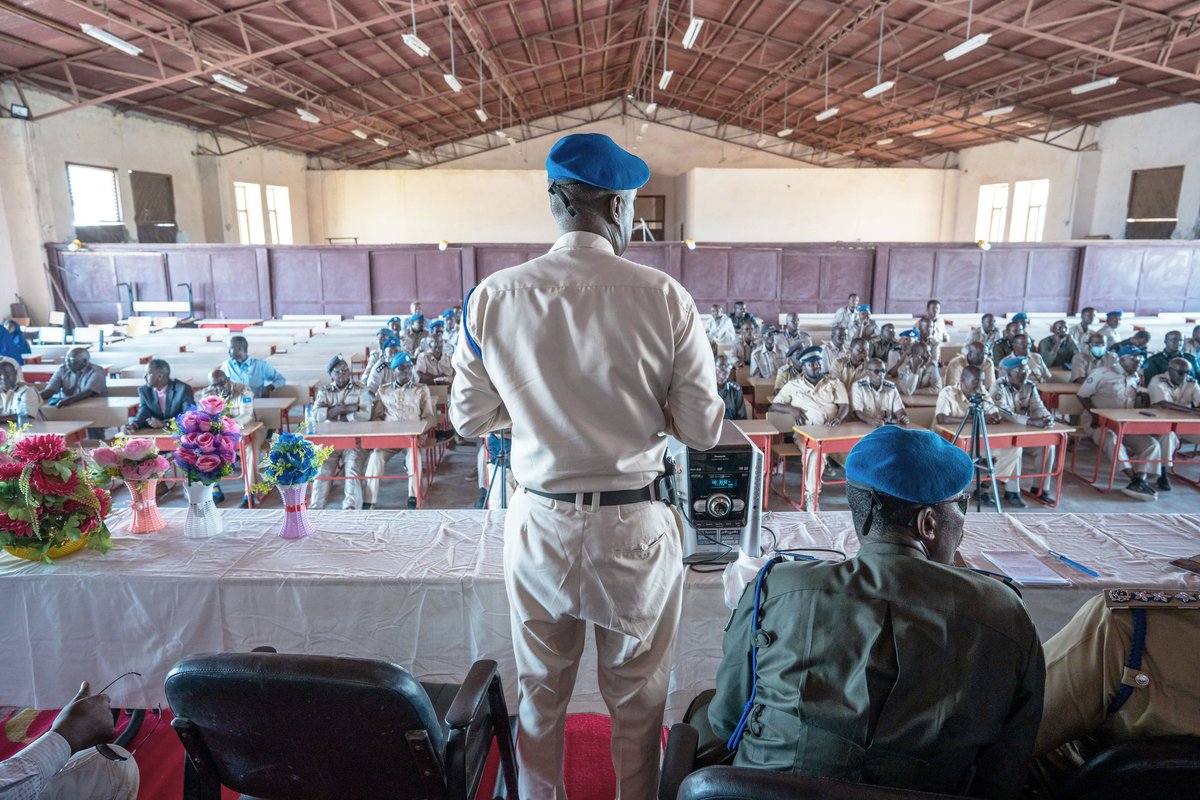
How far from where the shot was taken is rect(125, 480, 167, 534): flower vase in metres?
2.68

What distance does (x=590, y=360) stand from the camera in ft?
5.11

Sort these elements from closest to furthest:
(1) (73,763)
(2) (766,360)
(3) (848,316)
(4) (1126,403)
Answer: (1) (73,763)
(4) (1126,403)
(2) (766,360)
(3) (848,316)

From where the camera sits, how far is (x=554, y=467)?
1.60 meters

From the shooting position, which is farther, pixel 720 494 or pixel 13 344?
pixel 13 344

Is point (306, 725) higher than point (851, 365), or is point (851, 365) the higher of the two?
point (851, 365)

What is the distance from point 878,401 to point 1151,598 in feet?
14.6

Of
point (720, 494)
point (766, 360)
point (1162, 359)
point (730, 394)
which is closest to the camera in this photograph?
point (720, 494)

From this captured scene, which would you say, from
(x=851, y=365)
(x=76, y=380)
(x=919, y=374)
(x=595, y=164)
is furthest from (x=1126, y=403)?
(x=76, y=380)

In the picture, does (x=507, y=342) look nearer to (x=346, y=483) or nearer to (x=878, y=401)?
(x=346, y=483)

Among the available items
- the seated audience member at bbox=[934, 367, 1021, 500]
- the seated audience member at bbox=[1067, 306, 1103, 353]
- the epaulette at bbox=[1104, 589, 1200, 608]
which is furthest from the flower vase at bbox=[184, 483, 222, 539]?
the seated audience member at bbox=[1067, 306, 1103, 353]

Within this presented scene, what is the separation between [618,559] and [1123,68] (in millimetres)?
15373

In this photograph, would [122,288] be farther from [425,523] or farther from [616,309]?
[616,309]

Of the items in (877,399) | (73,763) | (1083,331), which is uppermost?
(1083,331)

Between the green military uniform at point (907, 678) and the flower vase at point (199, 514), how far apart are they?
7.33ft
